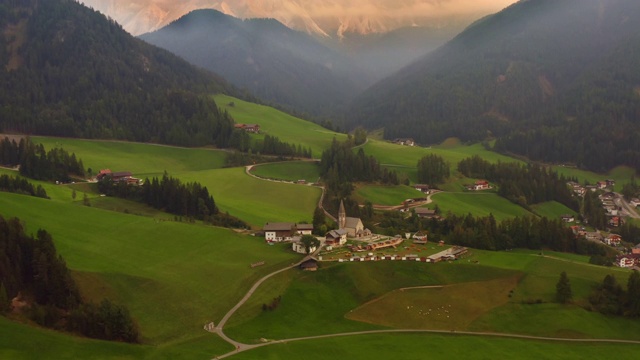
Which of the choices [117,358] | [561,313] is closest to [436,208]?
[561,313]

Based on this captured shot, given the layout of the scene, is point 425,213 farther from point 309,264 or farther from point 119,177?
point 119,177

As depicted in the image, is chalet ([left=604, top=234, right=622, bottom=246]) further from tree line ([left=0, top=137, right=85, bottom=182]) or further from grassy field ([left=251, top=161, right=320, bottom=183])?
tree line ([left=0, top=137, right=85, bottom=182])

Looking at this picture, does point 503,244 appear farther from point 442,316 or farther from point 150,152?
point 150,152

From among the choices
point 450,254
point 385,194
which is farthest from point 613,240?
point 450,254

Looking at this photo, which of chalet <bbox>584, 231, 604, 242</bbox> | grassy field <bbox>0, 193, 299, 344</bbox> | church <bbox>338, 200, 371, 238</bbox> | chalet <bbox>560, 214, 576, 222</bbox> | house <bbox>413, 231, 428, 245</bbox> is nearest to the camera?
grassy field <bbox>0, 193, 299, 344</bbox>

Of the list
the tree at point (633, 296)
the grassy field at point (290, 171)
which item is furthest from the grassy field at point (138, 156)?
the tree at point (633, 296)

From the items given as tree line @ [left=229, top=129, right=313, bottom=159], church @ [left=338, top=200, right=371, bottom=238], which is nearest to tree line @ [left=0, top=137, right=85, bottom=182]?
tree line @ [left=229, top=129, right=313, bottom=159]

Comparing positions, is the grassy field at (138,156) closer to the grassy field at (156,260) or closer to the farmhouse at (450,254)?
the grassy field at (156,260)
